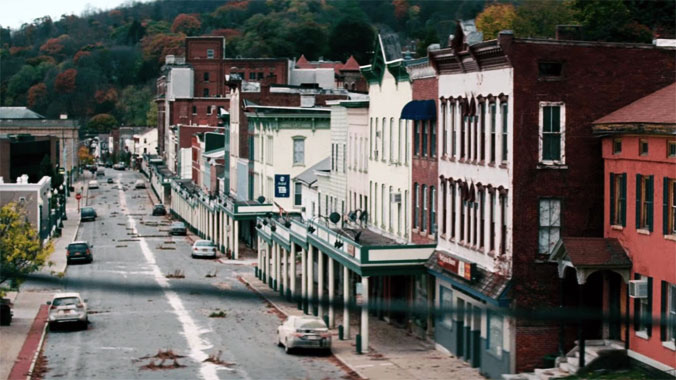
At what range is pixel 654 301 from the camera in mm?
27562

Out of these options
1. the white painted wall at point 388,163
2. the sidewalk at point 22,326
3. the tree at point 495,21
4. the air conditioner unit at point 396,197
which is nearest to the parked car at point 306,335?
the white painted wall at point 388,163

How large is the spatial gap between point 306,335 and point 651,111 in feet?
47.6

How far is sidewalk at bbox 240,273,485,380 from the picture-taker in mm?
33812

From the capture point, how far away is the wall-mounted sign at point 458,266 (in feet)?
108

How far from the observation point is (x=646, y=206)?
2825 cm

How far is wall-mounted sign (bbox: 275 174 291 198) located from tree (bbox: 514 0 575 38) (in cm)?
2622

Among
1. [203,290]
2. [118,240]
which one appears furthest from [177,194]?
[203,290]

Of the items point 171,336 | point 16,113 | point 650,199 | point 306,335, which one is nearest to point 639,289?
point 650,199

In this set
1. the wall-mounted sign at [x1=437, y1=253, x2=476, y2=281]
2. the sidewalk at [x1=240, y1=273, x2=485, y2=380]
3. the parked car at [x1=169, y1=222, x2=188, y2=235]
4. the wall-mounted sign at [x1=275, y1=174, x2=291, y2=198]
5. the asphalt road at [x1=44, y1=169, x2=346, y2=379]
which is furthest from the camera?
the parked car at [x1=169, y1=222, x2=188, y2=235]

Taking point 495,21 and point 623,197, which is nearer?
point 623,197

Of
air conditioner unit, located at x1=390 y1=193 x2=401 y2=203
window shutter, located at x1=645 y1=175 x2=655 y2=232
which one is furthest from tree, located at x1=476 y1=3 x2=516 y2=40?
window shutter, located at x1=645 y1=175 x2=655 y2=232

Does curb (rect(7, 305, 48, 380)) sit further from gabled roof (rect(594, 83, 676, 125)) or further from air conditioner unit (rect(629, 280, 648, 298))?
gabled roof (rect(594, 83, 676, 125))

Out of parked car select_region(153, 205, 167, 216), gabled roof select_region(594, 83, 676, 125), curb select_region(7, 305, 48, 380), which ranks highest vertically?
gabled roof select_region(594, 83, 676, 125)

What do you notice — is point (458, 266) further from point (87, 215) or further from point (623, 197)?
point (87, 215)
